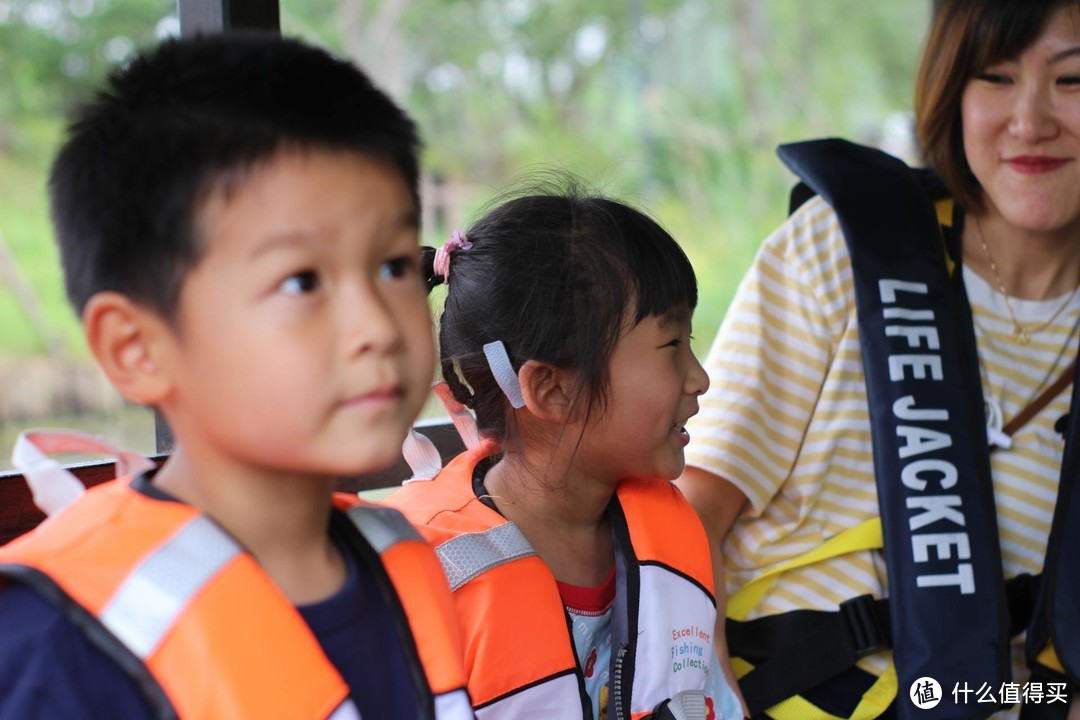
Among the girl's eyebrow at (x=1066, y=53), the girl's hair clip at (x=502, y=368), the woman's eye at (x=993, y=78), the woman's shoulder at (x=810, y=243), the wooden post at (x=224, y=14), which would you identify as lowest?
the girl's hair clip at (x=502, y=368)

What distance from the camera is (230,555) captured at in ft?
3.32

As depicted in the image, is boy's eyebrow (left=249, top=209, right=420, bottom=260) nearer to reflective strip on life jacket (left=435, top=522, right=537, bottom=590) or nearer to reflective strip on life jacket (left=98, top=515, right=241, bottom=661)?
reflective strip on life jacket (left=98, top=515, right=241, bottom=661)

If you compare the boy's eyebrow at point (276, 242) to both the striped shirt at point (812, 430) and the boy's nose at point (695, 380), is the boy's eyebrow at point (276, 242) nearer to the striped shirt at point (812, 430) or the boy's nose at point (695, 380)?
the boy's nose at point (695, 380)

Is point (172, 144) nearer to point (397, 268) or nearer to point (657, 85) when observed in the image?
point (397, 268)

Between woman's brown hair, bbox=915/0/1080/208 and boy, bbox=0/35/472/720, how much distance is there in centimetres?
133

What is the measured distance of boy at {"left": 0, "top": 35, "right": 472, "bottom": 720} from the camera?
962 millimetres

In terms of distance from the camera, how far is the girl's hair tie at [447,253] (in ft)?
5.57

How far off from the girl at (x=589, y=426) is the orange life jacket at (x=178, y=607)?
20.3 inches

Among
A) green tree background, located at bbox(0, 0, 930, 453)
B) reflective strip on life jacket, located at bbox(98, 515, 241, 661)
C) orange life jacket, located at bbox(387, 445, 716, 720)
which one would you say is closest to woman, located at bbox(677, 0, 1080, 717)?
orange life jacket, located at bbox(387, 445, 716, 720)

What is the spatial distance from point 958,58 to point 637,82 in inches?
375

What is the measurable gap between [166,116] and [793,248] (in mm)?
1258

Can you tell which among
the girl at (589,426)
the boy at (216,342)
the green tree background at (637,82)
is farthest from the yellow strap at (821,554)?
the green tree background at (637,82)

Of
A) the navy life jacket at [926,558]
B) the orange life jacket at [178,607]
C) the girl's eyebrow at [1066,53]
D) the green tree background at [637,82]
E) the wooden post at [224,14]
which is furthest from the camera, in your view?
the green tree background at [637,82]

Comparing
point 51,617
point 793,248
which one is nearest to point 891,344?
point 793,248
